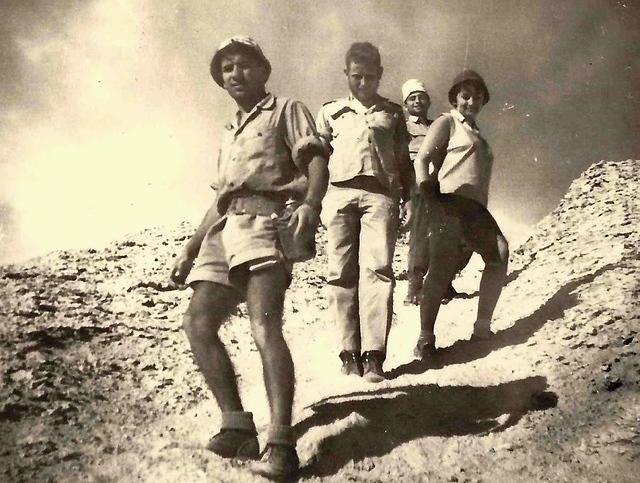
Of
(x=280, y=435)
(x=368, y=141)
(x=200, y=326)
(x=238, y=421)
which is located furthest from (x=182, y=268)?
(x=368, y=141)

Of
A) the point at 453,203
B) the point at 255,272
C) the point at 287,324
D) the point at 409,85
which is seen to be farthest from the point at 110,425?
the point at 409,85

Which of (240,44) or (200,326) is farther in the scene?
(240,44)

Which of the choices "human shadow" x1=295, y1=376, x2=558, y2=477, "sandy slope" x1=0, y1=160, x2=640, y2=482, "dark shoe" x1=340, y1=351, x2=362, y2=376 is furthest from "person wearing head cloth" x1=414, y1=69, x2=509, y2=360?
"human shadow" x1=295, y1=376, x2=558, y2=477

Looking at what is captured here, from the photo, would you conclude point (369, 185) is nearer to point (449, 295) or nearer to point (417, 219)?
point (417, 219)

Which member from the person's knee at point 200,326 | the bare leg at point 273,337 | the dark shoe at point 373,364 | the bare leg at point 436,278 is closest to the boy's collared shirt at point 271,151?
the bare leg at point 273,337

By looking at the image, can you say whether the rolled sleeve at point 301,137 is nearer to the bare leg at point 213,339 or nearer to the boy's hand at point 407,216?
the bare leg at point 213,339

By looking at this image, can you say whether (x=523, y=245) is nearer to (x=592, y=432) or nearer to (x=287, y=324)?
(x=287, y=324)

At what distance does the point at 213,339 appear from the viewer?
279 centimetres

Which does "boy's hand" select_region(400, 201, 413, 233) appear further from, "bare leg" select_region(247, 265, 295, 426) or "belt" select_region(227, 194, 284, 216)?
"bare leg" select_region(247, 265, 295, 426)

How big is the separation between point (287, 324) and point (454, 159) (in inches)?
62.7

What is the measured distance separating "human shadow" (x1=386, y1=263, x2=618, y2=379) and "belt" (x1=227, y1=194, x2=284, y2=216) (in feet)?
3.79

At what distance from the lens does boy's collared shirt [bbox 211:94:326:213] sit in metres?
2.90

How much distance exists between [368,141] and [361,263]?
669mm

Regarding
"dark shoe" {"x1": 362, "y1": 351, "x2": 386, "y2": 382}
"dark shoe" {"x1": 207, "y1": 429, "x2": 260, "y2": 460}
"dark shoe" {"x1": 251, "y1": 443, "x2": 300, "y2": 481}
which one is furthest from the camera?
"dark shoe" {"x1": 362, "y1": 351, "x2": 386, "y2": 382}
